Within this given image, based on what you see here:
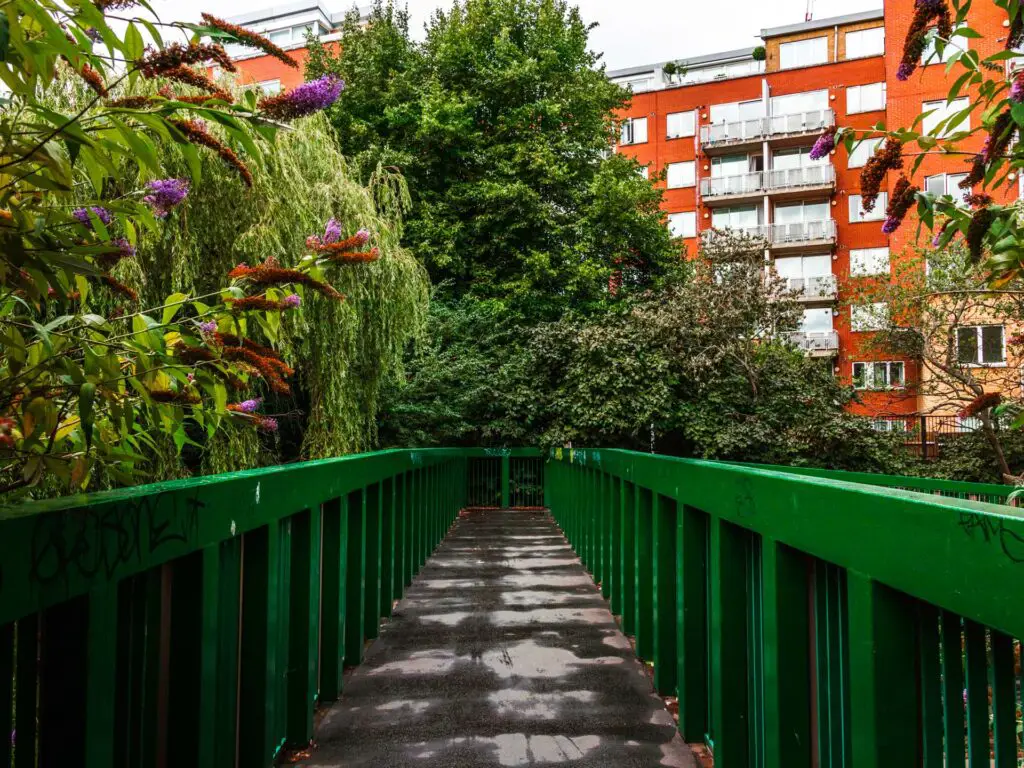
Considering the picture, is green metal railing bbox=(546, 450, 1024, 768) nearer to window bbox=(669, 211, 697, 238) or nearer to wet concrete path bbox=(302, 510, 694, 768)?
wet concrete path bbox=(302, 510, 694, 768)

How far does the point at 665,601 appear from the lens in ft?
11.9

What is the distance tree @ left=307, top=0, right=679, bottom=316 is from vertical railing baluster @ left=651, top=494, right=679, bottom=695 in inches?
678

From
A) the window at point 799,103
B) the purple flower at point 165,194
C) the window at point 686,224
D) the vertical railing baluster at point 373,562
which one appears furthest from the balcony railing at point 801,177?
the purple flower at point 165,194

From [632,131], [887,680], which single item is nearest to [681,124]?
[632,131]

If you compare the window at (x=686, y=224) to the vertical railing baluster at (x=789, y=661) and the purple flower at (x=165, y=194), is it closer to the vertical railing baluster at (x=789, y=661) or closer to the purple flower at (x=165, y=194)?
the purple flower at (x=165, y=194)

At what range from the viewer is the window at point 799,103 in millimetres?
37125

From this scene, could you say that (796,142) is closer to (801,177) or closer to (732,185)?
(801,177)

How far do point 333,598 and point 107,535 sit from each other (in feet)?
7.80

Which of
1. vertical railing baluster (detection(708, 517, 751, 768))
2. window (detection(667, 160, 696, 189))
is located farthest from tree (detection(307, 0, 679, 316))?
vertical railing baluster (detection(708, 517, 751, 768))

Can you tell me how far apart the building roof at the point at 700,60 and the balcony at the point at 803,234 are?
13.6 metres

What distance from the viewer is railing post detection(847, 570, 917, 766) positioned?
1460 millimetres

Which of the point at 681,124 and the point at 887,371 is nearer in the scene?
the point at 887,371

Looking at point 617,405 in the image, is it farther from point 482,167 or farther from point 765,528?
point 765,528

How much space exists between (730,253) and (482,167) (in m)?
8.22
